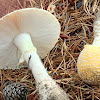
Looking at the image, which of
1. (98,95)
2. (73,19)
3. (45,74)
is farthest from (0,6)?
(98,95)

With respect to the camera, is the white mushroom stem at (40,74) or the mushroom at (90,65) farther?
the mushroom at (90,65)

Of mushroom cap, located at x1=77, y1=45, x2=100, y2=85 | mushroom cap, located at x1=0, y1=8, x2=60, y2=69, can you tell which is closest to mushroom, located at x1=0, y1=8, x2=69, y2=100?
mushroom cap, located at x1=0, y1=8, x2=60, y2=69

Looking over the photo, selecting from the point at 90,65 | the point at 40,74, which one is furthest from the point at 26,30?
the point at 90,65

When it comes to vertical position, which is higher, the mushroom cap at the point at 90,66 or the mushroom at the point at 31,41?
the mushroom at the point at 31,41

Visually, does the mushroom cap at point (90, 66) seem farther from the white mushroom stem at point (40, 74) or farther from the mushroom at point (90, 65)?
the white mushroom stem at point (40, 74)

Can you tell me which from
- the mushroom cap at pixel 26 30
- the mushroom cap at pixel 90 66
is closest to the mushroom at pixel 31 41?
the mushroom cap at pixel 26 30

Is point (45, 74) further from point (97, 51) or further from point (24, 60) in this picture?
point (97, 51)

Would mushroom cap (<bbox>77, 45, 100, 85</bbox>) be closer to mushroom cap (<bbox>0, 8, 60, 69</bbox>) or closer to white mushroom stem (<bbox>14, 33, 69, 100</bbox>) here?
white mushroom stem (<bbox>14, 33, 69, 100</bbox>)
